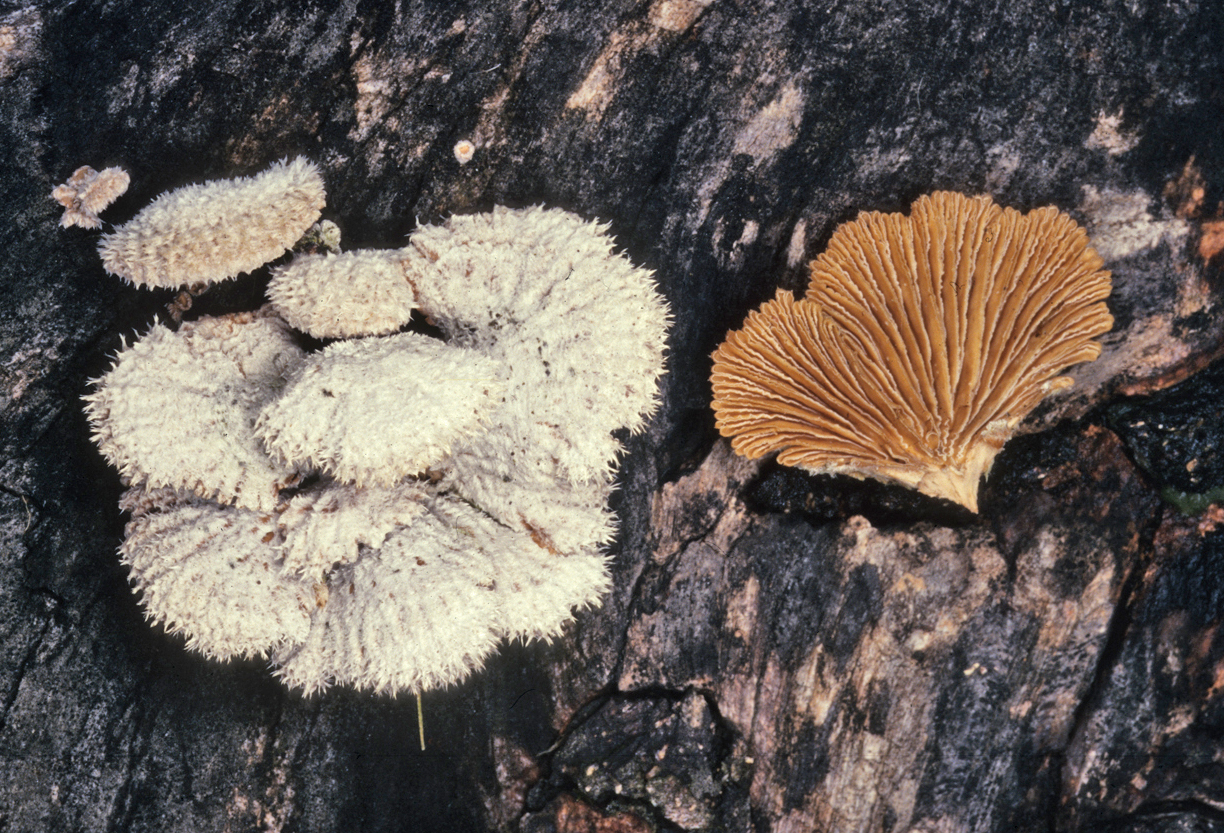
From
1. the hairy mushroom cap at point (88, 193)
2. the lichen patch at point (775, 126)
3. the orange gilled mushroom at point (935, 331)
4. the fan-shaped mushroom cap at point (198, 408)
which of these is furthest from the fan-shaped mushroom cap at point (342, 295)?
the lichen patch at point (775, 126)

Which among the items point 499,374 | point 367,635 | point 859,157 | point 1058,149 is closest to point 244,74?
point 499,374

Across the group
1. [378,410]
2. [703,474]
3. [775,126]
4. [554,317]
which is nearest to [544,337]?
[554,317]

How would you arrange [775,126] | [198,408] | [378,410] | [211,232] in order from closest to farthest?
[378,410] < [211,232] < [198,408] < [775,126]

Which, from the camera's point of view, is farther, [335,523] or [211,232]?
[335,523]

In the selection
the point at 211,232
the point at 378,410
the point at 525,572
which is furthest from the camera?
the point at 525,572

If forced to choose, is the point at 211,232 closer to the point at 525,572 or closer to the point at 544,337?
the point at 544,337

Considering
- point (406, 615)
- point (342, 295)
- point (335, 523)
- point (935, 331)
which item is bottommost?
point (406, 615)

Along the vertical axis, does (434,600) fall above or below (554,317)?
below

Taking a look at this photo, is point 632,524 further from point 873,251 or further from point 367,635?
point 873,251
